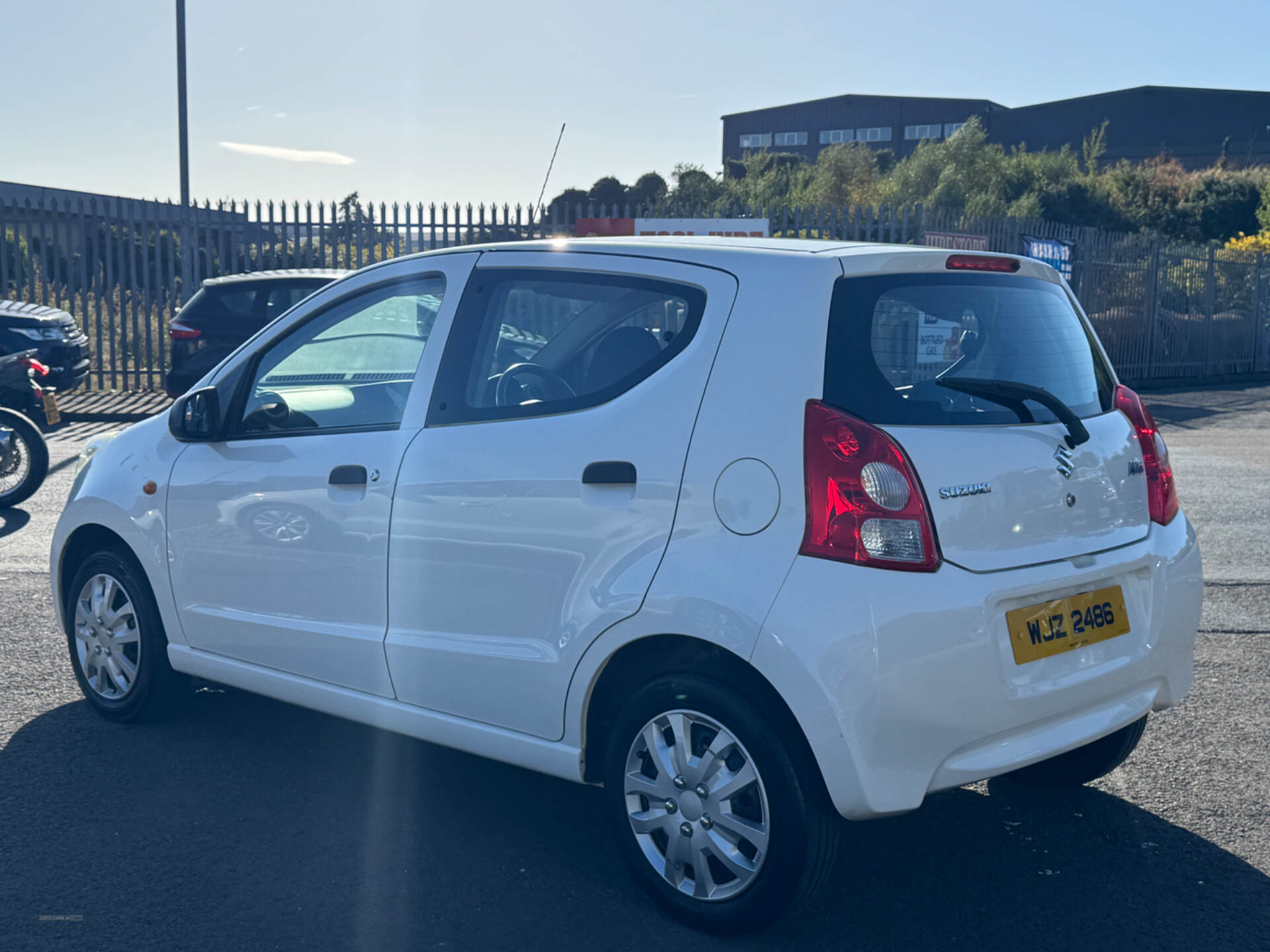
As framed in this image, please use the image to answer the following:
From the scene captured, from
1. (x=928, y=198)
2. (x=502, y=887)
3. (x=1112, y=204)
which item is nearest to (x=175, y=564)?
(x=502, y=887)

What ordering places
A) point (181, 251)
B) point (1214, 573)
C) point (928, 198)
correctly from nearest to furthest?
point (1214, 573)
point (181, 251)
point (928, 198)

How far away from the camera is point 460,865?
139 inches

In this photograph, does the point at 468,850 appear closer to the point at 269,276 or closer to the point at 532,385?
the point at 532,385

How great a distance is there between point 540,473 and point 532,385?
35cm

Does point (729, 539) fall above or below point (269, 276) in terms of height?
below

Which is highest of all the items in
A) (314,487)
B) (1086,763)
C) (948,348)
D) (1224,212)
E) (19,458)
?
(1224,212)

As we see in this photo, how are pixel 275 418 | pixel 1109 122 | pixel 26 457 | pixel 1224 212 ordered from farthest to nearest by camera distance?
1. pixel 1109 122
2. pixel 1224 212
3. pixel 26 457
4. pixel 275 418

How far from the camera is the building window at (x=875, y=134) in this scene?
7775cm

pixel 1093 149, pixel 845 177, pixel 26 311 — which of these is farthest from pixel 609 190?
pixel 26 311

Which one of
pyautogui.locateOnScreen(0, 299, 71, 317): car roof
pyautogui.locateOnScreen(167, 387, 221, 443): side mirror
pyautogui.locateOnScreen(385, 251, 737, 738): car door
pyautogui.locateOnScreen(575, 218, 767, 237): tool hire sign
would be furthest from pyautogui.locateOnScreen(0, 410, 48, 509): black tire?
pyautogui.locateOnScreen(575, 218, 767, 237): tool hire sign

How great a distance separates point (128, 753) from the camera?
14.3ft

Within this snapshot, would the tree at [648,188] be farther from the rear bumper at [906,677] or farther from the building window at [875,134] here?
the rear bumper at [906,677]

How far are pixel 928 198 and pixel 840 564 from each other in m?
40.2

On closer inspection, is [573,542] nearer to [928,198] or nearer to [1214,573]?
[1214,573]
